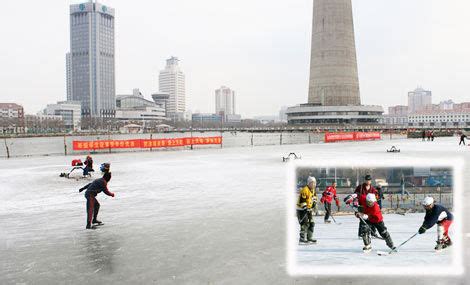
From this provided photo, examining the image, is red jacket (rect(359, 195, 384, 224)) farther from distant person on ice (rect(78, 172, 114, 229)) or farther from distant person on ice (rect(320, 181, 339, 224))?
distant person on ice (rect(78, 172, 114, 229))

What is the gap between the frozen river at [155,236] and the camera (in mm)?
8664

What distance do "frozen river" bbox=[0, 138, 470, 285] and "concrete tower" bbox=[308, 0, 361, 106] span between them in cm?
14681

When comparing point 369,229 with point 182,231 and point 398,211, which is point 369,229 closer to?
point 398,211

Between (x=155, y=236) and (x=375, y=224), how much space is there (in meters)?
5.73

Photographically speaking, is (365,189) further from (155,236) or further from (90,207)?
(90,207)

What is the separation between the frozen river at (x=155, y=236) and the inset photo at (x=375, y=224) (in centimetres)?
40

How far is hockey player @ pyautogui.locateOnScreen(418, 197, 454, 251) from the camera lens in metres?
9.16

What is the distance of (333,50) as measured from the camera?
16050 cm

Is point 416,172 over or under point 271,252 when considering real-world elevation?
over

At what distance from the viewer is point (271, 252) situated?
33.0ft

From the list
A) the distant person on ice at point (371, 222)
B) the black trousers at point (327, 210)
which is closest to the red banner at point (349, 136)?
the black trousers at point (327, 210)

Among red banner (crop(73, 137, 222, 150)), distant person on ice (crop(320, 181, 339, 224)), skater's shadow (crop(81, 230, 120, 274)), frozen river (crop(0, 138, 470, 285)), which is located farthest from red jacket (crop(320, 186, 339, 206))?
red banner (crop(73, 137, 222, 150))

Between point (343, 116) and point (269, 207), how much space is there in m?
179

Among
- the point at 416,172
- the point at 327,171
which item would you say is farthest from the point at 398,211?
the point at 327,171
